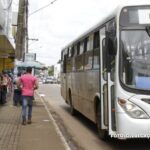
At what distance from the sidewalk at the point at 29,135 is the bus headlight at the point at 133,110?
1.91 meters

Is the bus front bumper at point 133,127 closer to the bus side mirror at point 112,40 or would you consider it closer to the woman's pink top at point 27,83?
the bus side mirror at point 112,40

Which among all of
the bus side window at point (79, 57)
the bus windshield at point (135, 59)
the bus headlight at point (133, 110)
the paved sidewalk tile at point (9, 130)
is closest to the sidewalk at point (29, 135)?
the paved sidewalk tile at point (9, 130)

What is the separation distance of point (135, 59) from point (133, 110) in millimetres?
1139

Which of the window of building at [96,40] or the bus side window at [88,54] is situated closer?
the window of building at [96,40]

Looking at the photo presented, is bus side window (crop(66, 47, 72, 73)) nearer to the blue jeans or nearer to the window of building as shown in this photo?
the blue jeans

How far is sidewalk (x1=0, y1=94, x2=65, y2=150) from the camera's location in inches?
466

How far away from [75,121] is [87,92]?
13.1 ft

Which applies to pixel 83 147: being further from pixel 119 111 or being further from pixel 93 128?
pixel 93 128

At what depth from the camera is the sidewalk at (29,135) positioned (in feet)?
38.8

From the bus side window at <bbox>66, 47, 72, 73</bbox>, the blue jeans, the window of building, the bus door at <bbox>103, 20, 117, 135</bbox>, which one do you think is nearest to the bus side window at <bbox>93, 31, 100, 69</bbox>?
the window of building

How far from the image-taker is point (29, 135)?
13719mm

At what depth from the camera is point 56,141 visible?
1263 cm

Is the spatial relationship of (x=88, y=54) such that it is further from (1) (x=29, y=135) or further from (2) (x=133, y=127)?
(2) (x=133, y=127)

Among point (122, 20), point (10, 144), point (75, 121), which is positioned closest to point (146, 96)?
point (122, 20)
